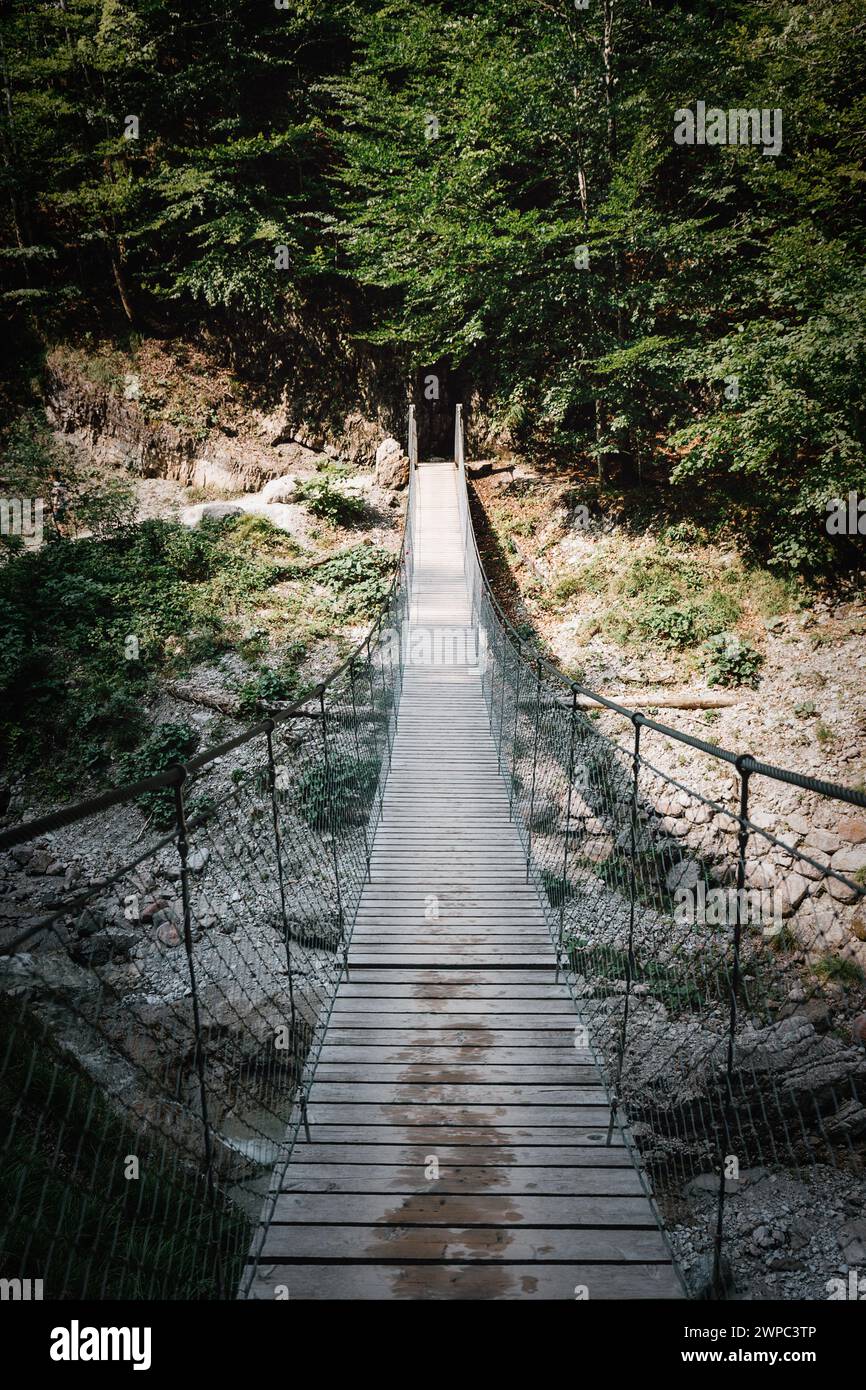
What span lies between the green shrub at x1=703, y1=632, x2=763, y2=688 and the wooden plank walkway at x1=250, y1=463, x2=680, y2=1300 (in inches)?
204

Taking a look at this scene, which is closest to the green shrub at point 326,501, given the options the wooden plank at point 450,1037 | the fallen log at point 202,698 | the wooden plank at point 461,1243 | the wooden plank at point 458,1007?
the fallen log at point 202,698

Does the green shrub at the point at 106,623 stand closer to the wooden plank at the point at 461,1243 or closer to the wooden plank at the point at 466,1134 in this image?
the wooden plank at the point at 466,1134

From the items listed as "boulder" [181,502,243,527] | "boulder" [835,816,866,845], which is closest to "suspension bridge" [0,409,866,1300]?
"boulder" [835,816,866,845]

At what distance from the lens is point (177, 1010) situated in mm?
5059

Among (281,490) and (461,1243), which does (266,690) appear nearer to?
(281,490)

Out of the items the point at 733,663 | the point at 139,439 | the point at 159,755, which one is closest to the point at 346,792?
the point at 159,755

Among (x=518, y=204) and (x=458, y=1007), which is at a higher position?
(x=518, y=204)

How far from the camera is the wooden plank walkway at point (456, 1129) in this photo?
1.86 m

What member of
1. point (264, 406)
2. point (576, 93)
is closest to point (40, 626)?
point (264, 406)

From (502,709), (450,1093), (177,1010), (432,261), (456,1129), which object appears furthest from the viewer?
(432,261)

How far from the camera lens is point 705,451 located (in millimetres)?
9070

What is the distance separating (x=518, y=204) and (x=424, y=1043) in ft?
52.5

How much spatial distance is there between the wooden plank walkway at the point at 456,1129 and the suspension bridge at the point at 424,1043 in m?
0.01
